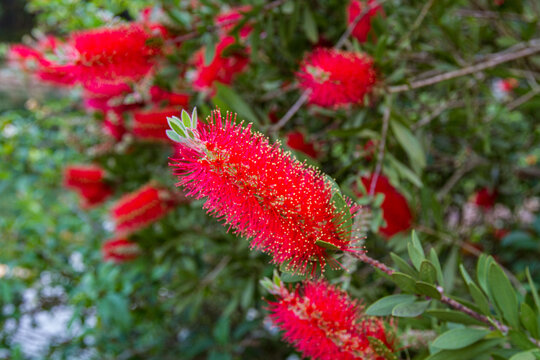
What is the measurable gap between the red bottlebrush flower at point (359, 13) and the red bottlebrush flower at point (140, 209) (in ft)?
2.64

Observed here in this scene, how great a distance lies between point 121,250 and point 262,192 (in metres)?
1.10

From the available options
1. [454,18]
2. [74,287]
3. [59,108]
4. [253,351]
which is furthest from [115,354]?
[454,18]

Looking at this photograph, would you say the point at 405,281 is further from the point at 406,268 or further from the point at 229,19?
the point at 229,19

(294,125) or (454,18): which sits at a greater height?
(454,18)

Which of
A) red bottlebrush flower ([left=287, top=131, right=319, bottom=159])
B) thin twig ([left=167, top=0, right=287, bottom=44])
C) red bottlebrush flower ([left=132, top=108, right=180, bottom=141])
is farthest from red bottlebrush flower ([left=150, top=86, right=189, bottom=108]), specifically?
red bottlebrush flower ([left=287, top=131, right=319, bottom=159])

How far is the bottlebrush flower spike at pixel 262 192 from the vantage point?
63 centimetres

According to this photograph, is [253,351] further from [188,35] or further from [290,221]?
[290,221]

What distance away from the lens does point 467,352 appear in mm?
724

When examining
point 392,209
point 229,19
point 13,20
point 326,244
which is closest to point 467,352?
point 326,244

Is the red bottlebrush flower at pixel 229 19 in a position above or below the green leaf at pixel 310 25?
above

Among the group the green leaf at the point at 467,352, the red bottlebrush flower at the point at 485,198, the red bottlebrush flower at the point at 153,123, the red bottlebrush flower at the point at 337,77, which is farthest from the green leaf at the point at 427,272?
the red bottlebrush flower at the point at 485,198

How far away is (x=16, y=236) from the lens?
2104 millimetres

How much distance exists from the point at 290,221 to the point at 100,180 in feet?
4.43

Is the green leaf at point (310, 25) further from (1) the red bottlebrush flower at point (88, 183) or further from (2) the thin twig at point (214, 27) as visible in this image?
(1) the red bottlebrush flower at point (88, 183)
